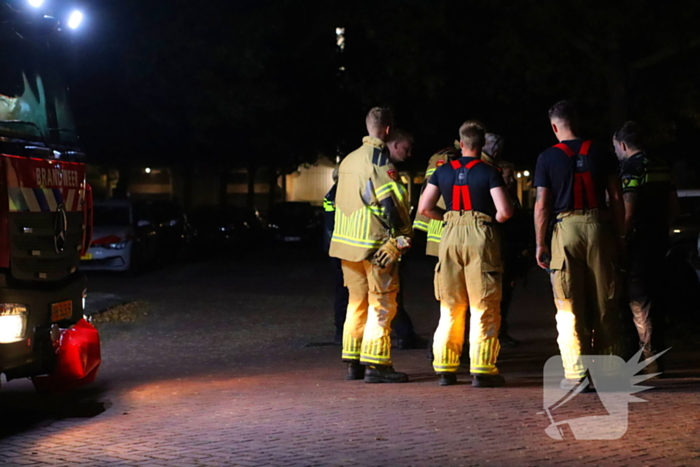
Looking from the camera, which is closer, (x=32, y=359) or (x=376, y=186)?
(x=32, y=359)

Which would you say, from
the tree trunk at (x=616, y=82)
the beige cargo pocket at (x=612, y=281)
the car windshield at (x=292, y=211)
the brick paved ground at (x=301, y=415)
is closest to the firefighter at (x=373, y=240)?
the brick paved ground at (x=301, y=415)

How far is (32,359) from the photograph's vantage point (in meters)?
6.91

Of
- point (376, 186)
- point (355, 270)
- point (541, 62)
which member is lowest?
point (355, 270)

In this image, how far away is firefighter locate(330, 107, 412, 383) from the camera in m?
8.07

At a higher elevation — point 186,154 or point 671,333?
point 186,154

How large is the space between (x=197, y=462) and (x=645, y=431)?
9.08ft

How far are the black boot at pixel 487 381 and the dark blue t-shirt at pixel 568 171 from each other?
1.37m

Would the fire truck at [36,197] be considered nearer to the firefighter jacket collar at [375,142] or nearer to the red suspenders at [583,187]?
the firefighter jacket collar at [375,142]

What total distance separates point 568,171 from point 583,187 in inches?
6.3

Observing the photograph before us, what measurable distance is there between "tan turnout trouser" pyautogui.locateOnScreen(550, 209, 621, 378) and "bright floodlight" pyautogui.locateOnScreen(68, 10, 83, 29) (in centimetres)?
400

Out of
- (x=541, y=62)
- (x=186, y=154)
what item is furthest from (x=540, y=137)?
(x=186, y=154)

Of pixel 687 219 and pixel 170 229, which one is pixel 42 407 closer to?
pixel 687 219

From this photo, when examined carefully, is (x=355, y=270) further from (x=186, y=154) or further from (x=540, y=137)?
(x=186, y=154)

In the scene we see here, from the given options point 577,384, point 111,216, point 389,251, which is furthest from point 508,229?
point 111,216
